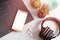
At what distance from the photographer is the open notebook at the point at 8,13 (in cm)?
102

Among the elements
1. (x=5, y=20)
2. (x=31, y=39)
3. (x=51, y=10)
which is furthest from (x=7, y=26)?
(x=51, y=10)

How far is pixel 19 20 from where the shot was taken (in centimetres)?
104

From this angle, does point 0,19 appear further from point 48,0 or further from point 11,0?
point 48,0

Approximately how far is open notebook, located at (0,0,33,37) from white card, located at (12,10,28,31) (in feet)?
0.06

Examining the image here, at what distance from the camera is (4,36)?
1.01 metres

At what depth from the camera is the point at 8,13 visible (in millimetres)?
1042

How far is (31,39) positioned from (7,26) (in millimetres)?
132

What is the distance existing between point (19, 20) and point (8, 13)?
64 mm

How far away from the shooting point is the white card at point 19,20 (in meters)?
1.02

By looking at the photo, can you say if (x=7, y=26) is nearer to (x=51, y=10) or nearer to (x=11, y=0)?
(x=11, y=0)

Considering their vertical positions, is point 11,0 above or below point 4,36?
above

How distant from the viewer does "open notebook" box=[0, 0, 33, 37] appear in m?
1.02

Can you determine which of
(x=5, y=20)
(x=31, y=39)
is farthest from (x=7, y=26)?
(x=31, y=39)

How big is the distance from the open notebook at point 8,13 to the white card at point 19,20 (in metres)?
0.02
